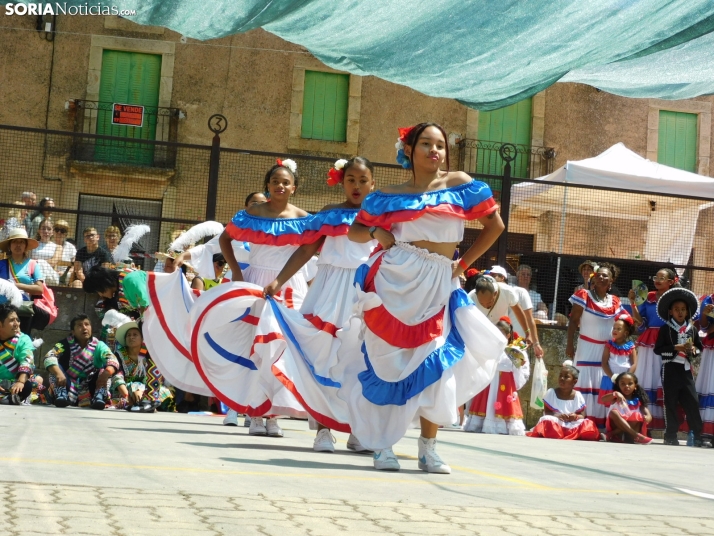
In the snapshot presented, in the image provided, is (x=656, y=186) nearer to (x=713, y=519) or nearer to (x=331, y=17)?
(x=331, y=17)

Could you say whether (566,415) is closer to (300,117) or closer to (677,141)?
(300,117)

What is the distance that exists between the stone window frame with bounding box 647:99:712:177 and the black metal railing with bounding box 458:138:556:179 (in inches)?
102

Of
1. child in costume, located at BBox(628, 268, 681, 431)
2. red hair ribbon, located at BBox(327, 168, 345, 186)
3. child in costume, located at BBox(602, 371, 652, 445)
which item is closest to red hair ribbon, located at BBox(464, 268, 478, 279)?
child in costume, located at BBox(628, 268, 681, 431)

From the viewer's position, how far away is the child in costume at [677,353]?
40.6 feet

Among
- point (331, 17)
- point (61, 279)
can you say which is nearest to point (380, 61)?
point (331, 17)

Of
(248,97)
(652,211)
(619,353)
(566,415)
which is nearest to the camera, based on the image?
(566,415)

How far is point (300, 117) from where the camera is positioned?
2694cm

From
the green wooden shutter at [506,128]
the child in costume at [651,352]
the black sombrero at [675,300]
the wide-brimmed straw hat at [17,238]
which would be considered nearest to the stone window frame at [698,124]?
the green wooden shutter at [506,128]

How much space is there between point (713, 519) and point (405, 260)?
222 cm

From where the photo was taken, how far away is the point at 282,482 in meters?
4.97

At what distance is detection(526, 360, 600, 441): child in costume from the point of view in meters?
12.1

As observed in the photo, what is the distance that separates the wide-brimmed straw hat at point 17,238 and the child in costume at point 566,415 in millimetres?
5473

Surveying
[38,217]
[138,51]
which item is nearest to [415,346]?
[38,217]

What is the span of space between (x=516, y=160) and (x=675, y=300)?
1497 centimetres
